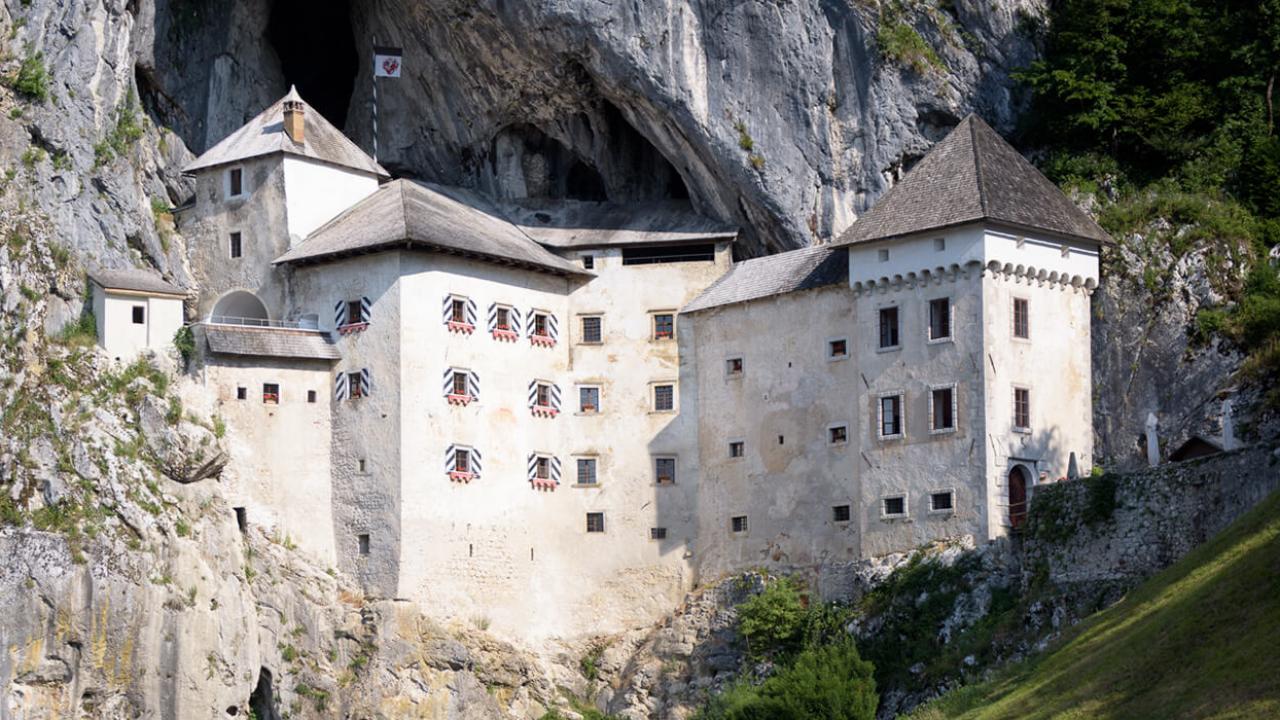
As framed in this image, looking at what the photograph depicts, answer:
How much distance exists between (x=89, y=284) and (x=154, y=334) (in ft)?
9.10

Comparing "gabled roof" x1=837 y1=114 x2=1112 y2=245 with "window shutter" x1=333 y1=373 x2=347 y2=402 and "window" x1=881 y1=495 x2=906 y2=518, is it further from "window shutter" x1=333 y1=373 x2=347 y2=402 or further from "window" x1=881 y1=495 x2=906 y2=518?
"window shutter" x1=333 y1=373 x2=347 y2=402

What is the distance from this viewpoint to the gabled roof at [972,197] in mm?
72250

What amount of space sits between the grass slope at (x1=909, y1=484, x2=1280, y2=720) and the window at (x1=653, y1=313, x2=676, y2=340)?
21367 millimetres

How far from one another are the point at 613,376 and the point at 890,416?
1126 centimetres

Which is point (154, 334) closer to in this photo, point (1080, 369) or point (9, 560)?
point (9, 560)

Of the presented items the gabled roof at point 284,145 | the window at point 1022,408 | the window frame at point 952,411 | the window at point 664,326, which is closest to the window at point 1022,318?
the window at point 1022,408

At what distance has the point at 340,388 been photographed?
76.7 metres

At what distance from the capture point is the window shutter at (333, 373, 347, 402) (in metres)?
76.6

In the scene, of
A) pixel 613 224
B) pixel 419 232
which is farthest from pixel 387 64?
pixel 613 224

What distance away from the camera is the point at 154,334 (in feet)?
247

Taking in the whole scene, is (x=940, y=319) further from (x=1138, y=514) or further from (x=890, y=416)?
(x=1138, y=514)

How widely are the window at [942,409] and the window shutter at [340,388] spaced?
19239 millimetres

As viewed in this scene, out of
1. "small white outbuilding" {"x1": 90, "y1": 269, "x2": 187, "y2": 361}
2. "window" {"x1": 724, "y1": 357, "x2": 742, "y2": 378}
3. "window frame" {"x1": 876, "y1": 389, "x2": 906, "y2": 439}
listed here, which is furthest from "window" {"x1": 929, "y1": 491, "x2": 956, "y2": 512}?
"small white outbuilding" {"x1": 90, "y1": 269, "x2": 187, "y2": 361}

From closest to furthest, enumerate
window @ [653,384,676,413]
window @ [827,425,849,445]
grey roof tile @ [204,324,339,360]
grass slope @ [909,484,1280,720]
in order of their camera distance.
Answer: grass slope @ [909,484,1280,720] < window @ [827,425,849,445] < grey roof tile @ [204,324,339,360] < window @ [653,384,676,413]
